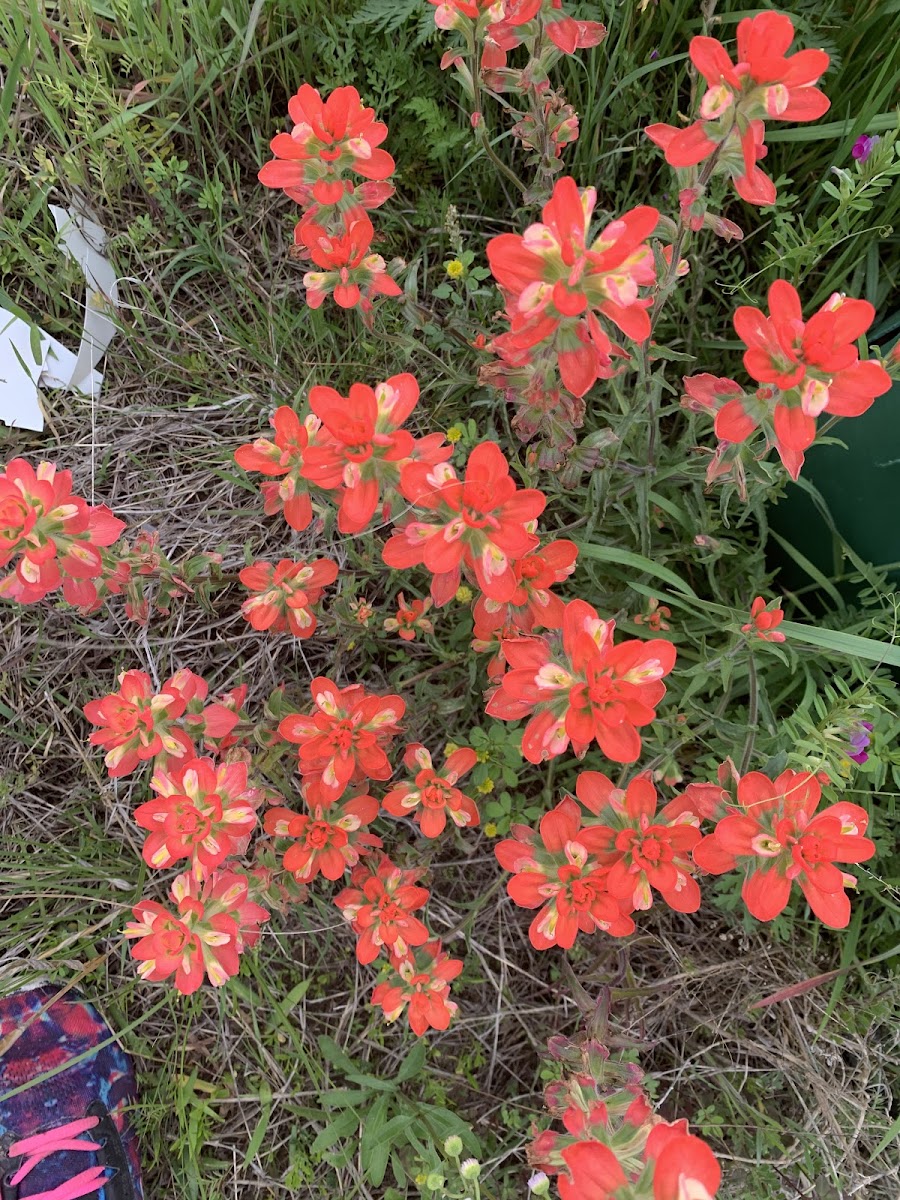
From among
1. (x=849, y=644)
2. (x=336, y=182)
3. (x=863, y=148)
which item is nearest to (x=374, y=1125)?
(x=849, y=644)

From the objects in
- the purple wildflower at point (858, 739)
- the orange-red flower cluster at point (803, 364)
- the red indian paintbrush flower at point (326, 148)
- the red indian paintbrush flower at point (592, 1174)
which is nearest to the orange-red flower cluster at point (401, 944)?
the red indian paintbrush flower at point (592, 1174)

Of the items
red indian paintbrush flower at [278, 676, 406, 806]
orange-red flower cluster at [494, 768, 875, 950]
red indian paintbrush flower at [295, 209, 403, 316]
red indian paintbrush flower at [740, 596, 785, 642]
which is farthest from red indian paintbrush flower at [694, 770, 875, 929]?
red indian paintbrush flower at [295, 209, 403, 316]

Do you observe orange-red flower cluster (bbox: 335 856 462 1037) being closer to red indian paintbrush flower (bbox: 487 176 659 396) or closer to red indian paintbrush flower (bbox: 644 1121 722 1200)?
red indian paintbrush flower (bbox: 644 1121 722 1200)

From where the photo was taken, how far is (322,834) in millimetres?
1574

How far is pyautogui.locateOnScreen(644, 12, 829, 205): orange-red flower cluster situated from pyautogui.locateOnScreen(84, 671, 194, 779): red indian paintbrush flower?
1.14 metres

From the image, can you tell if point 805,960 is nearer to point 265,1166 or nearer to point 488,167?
point 265,1166

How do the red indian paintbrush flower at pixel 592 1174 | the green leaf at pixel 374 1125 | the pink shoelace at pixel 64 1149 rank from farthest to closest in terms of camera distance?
the pink shoelace at pixel 64 1149 → the green leaf at pixel 374 1125 → the red indian paintbrush flower at pixel 592 1174

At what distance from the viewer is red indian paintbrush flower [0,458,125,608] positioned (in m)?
1.37

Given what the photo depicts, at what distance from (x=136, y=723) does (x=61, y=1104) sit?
1641mm

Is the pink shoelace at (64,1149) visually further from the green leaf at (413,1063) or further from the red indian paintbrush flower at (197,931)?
the red indian paintbrush flower at (197,931)

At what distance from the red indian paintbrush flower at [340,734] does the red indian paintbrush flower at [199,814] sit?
0.41ft

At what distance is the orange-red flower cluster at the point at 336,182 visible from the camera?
136 centimetres

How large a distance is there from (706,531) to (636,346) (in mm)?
492

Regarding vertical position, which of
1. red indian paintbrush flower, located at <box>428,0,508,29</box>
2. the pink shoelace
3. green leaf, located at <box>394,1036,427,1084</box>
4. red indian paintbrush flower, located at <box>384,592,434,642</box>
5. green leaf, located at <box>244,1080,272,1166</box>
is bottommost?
the pink shoelace
